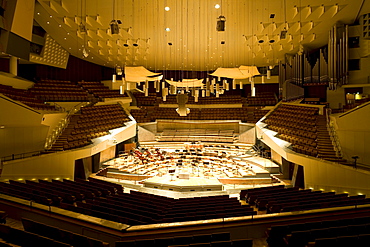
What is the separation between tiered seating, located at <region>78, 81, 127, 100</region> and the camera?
18812mm

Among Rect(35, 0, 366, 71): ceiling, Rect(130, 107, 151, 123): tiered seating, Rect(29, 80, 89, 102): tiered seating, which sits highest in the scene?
Rect(35, 0, 366, 71): ceiling

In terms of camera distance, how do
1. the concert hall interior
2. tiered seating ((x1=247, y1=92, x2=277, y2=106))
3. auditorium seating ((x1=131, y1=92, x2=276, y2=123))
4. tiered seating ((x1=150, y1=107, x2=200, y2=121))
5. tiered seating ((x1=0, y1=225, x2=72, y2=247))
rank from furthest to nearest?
1. tiered seating ((x1=247, y1=92, x2=277, y2=106))
2. tiered seating ((x1=150, y1=107, x2=200, y2=121))
3. auditorium seating ((x1=131, y1=92, x2=276, y2=123))
4. the concert hall interior
5. tiered seating ((x1=0, y1=225, x2=72, y2=247))

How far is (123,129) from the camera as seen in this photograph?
15.6 meters

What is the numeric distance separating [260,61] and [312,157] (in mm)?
11907

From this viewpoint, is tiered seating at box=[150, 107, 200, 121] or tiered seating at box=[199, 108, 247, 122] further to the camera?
tiered seating at box=[150, 107, 200, 121]

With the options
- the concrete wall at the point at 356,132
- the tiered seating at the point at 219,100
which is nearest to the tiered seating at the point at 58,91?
the tiered seating at the point at 219,100

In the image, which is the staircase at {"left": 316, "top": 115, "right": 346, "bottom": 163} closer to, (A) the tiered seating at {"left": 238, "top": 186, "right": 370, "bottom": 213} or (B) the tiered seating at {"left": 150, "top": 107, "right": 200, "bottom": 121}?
(A) the tiered seating at {"left": 238, "top": 186, "right": 370, "bottom": 213}

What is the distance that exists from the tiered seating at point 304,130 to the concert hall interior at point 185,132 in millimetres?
80

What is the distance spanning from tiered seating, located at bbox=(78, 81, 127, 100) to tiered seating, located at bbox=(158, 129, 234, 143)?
469cm

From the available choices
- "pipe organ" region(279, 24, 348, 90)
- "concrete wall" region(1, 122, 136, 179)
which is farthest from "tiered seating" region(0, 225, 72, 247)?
"pipe organ" region(279, 24, 348, 90)

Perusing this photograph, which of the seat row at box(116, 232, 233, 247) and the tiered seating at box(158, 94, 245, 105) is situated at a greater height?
the tiered seating at box(158, 94, 245, 105)

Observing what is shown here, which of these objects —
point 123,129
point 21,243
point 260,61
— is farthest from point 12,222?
point 260,61

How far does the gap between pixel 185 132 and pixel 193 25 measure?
9153 mm

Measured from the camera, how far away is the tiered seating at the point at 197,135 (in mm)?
18233
